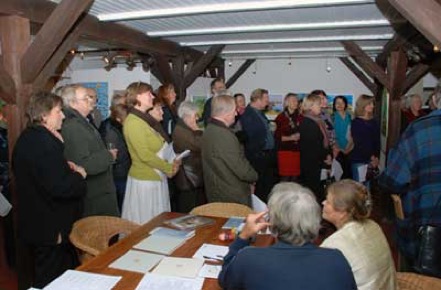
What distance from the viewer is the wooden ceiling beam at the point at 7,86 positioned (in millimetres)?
3113

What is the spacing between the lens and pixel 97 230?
2.76 meters

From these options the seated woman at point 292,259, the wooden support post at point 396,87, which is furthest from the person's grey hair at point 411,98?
the seated woman at point 292,259

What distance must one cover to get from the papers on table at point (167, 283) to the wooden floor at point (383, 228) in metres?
2.31

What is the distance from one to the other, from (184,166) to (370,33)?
3247 millimetres

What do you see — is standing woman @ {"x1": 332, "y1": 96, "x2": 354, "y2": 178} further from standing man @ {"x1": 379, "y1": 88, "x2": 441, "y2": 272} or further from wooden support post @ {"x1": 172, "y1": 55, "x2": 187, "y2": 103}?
standing man @ {"x1": 379, "y1": 88, "x2": 441, "y2": 272}

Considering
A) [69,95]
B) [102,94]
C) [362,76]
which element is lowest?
[69,95]

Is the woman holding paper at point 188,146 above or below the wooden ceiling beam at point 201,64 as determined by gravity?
below

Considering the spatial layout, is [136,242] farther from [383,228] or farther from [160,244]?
[383,228]

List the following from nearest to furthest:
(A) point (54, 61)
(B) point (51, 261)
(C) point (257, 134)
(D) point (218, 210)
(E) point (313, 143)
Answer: (B) point (51, 261) < (D) point (218, 210) < (A) point (54, 61) < (E) point (313, 143) < (C) point (257, 134)

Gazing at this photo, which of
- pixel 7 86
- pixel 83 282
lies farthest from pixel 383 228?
pixel 7 86

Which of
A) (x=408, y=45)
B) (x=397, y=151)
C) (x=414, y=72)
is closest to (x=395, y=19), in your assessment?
(x=408, y=45)

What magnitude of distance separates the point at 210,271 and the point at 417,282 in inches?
37.3

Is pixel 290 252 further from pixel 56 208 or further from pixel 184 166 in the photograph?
pixel 184 166

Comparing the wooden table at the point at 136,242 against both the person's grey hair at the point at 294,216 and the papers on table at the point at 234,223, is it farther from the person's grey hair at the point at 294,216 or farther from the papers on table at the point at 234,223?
the person's grey hair at the point at 294,216
